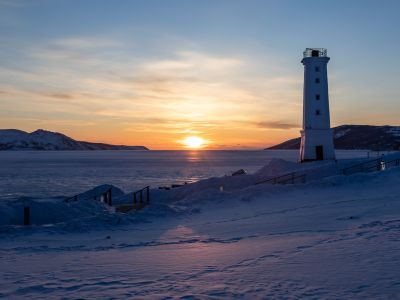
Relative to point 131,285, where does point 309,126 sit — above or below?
above

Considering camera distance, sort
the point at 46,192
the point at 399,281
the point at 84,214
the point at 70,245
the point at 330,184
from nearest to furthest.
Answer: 1. the point at 399,281
2. the point at 70,245
3. the point at 84,214
4. the point at 330,184
5. the point at 46,192

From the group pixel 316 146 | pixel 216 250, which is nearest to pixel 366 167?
pixel 316 146

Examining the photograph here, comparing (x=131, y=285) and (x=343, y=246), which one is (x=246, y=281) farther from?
(x=343, y=246)

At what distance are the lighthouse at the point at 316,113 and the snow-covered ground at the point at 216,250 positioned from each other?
55.6ft

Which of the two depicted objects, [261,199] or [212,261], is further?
[261,199]

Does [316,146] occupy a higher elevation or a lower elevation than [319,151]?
higher

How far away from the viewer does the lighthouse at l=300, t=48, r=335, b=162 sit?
41.8 meters

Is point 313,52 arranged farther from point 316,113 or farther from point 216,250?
point 216,250

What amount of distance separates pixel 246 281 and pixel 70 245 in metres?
8.28

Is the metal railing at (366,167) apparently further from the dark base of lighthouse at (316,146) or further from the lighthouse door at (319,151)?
the lighthouse door at (319,151)

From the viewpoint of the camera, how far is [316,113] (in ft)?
138

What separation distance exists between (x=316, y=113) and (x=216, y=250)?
3236cm

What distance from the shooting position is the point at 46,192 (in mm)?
52188

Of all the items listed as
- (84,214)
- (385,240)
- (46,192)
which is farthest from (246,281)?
(46,192)
